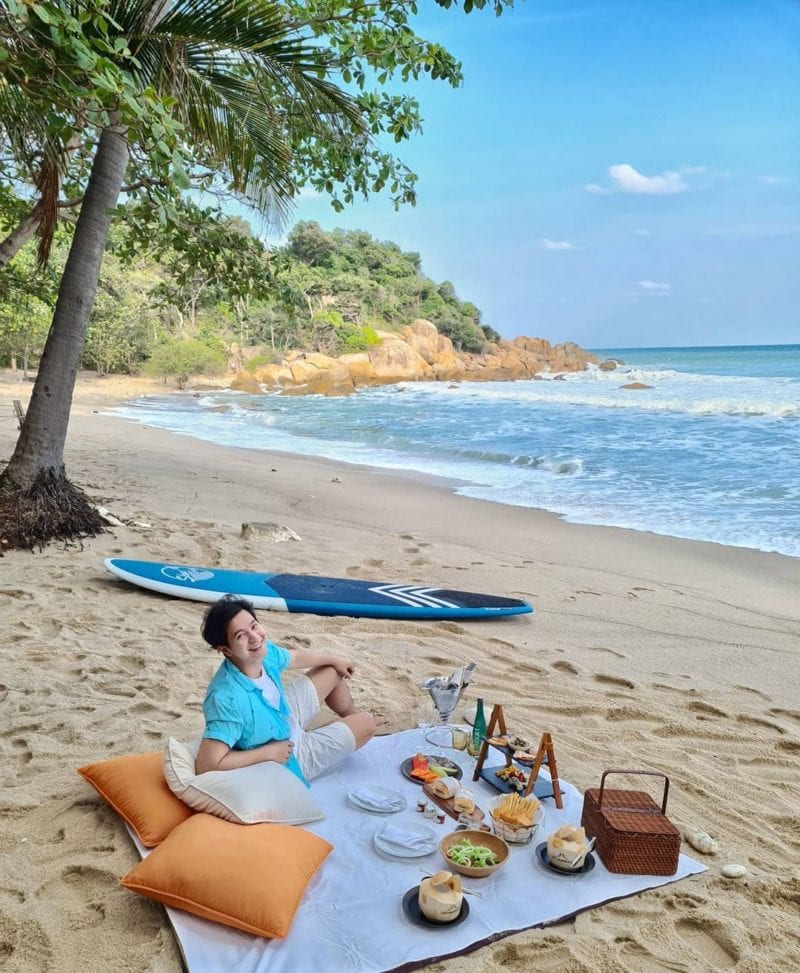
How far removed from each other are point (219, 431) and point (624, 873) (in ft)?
49.1

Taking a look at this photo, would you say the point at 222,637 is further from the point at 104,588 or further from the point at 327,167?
the point at 327,167

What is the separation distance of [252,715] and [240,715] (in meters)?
0.05

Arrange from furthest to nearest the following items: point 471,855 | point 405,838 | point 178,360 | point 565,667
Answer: point 178,360 < point 565,667 < point 405,838 < point 471,855

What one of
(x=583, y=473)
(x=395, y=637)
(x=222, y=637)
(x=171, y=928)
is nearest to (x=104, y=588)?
(x=395, y=637)

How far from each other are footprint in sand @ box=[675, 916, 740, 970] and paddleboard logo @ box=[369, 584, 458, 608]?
281cm

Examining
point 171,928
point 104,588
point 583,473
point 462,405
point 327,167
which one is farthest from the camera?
point 462,405

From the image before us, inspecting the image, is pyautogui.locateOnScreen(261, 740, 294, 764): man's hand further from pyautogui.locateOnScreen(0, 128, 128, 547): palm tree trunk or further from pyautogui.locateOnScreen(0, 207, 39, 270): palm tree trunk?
pyautogui.locateOnScreen(0, 207, 39, 270): palm tree trunk

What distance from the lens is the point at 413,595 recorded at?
498 cm

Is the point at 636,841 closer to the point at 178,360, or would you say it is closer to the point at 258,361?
the point at 178,360

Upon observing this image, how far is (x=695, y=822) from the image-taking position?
271cm

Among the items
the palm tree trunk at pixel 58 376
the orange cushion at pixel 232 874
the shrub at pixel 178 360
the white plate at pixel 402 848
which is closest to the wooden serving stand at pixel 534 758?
the white plate at pixel 402 848

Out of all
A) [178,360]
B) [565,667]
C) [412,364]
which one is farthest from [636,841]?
[412,364]

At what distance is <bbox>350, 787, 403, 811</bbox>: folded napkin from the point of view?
260 cm

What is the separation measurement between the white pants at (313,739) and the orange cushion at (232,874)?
0.52 m
